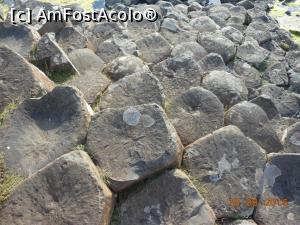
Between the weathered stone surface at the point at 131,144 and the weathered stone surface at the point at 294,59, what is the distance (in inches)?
195

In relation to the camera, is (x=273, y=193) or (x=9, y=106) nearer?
(x=273, y=193)

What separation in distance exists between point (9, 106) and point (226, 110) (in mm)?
2445

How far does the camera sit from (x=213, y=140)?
364 centimetres

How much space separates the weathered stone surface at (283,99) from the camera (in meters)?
6.27

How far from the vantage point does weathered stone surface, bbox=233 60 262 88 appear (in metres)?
6.46

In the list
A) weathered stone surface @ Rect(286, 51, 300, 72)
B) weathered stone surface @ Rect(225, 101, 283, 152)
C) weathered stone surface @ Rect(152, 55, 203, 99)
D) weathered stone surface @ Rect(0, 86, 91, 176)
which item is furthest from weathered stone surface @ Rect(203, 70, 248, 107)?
weathered stone surface @ Rect(286, 51, 300, 72)

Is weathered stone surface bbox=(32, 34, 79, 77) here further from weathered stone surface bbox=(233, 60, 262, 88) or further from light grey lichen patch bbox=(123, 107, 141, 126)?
weathered stone surface bbox=(233, 60, 262, 88)

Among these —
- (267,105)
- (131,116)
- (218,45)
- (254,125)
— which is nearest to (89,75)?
(131,116)

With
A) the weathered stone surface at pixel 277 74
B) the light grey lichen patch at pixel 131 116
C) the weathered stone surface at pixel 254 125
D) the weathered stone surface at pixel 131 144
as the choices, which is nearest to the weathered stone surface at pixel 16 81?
the weathered stone surface at pixel 131 144

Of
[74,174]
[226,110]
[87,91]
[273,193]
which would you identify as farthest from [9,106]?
[273,193]

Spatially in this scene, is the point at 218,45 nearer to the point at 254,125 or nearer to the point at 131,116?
the point at 254,125

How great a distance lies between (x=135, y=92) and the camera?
410 centimetres

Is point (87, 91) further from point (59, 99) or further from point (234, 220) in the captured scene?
point (234, 220)

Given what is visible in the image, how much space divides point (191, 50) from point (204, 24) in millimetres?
1653
